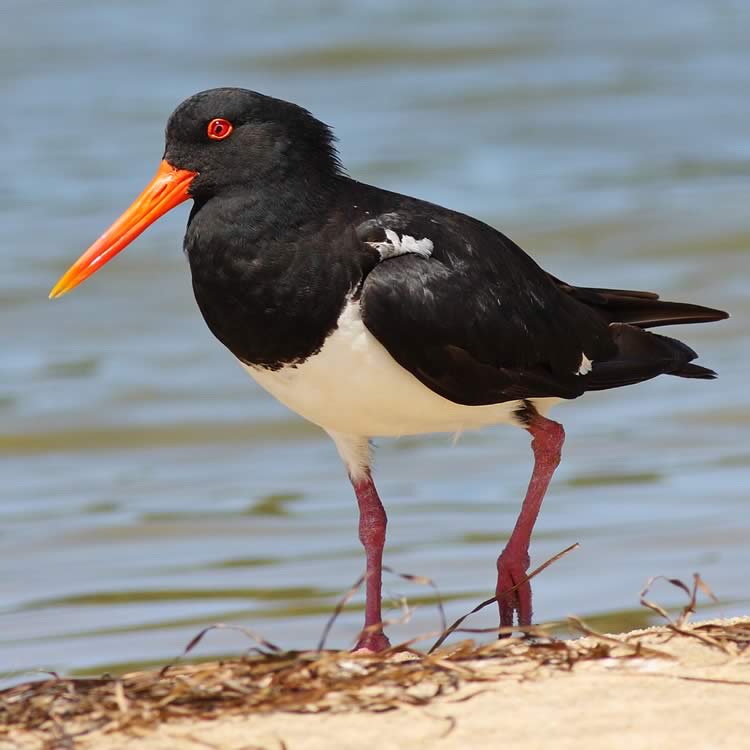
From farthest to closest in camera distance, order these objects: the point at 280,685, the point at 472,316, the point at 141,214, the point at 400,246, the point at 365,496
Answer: the point at 365,496 < the point at 141,214 < the point at 472,316 < the point at 400,246 < the point at 280,685

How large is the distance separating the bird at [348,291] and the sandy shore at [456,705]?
1154mm

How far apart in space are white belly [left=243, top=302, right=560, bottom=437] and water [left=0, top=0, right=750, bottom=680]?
1.30 m

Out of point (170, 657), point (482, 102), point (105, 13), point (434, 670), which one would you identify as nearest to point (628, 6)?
point (482, 102)

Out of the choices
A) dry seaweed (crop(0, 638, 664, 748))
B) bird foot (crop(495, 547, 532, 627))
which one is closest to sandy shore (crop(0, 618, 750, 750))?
dry seaweed (crop(0, 638, 664, 748))

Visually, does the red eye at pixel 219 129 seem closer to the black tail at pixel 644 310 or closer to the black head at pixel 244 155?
the black head at pixel 244 155

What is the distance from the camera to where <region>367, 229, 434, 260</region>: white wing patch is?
507 cm

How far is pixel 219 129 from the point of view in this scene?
5.18m

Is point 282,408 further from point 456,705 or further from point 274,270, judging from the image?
point 456,705

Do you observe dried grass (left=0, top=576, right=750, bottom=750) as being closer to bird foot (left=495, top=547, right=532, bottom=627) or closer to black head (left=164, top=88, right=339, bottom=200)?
bird foot (left=495, top=547, right=532, bottom=627)

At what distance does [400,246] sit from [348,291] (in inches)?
10.2

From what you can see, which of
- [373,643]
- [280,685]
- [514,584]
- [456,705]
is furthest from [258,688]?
[514,584]

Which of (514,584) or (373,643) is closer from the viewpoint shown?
(373,643)

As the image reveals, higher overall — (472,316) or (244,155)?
(244,155)

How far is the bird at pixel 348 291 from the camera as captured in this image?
4.98m
